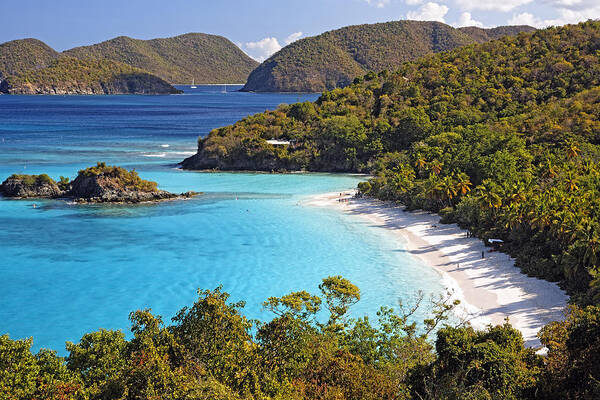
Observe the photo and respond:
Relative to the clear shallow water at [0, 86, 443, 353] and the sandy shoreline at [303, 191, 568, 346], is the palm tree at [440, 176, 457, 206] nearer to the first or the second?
the sandy shoreline at [303, 191, 568, 346]

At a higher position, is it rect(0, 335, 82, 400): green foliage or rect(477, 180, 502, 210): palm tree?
rect(477, 180, 502, 210): palm tree

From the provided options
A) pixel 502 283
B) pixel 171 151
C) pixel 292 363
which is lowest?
pixel 502 283

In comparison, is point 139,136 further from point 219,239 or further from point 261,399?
point 261,399

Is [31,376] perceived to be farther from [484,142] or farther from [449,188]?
[484,142]

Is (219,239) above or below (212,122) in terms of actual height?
below

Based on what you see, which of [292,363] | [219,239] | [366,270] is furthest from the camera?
[219,239]

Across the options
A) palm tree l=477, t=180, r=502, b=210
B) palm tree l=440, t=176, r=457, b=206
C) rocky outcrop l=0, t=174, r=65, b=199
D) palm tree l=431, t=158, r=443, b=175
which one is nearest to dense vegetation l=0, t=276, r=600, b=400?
palm tree l=477, t=180, r=502, b=210

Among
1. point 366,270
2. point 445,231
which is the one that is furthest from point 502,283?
point 445,231

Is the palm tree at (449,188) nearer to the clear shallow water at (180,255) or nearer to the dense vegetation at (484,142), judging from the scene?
the dense vegetation at (484,142)
